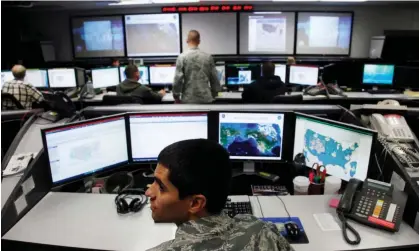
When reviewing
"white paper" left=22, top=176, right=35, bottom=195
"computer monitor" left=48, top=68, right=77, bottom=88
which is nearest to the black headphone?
"white paper" left=22, top=176, right=35, bottom=195

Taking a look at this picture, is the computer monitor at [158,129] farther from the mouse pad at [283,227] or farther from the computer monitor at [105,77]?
the computer monitor at [105,77]

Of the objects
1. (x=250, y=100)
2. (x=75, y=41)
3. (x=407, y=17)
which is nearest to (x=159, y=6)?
(x=75, y=41)

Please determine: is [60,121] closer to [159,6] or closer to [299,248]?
[299,248]

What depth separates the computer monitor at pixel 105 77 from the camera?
16.7 ft

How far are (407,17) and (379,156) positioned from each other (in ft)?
20.2

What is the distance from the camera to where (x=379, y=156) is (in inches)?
66.3

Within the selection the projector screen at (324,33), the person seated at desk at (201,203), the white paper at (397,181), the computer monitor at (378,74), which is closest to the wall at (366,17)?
the projector screen at (324,33)

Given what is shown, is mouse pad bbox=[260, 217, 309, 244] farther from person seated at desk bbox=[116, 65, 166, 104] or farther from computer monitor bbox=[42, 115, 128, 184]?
person seated at desk bbox=[116, 65, 166, 104]

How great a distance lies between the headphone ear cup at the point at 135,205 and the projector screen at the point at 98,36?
18.3ft

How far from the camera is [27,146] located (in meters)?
1.78

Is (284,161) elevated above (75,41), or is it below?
below

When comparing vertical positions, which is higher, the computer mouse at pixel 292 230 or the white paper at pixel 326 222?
the computer mouse at pixel 292 230

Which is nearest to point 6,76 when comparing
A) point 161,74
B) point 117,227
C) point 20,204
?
point 161,74

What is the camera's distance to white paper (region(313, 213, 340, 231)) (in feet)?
4.67
